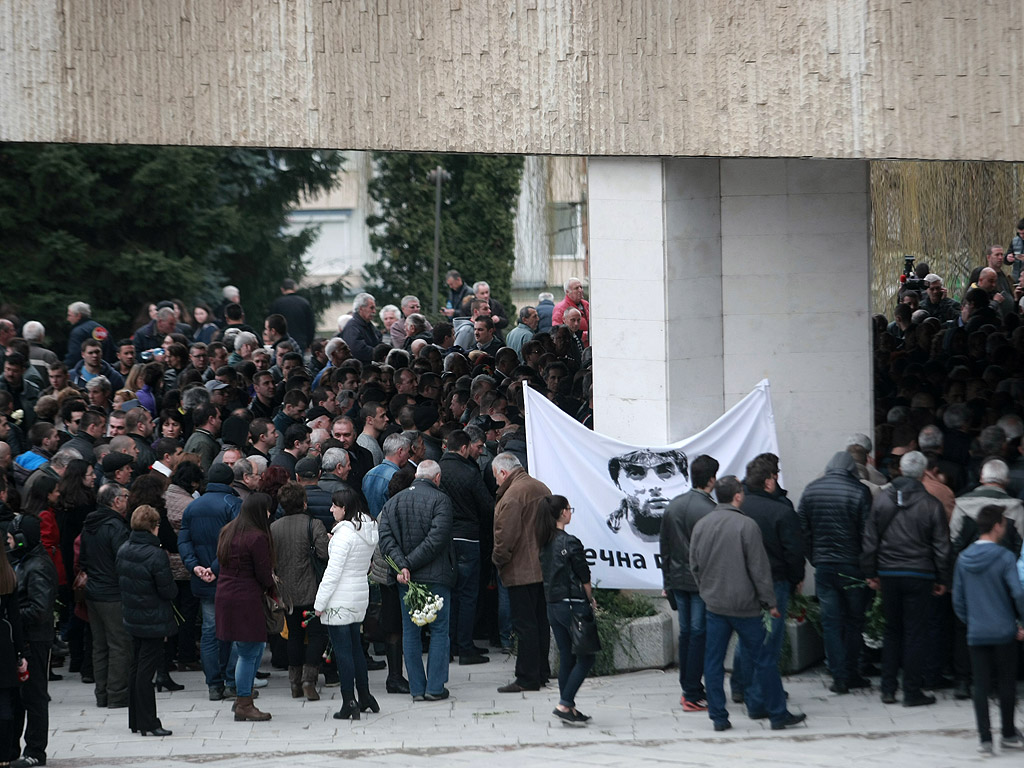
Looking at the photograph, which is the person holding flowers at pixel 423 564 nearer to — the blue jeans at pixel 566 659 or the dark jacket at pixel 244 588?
the dark jacket at pixel 244 588

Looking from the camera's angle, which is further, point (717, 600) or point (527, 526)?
point (527, 526)

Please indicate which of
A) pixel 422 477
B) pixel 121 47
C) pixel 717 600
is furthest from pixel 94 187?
pixel 717 600

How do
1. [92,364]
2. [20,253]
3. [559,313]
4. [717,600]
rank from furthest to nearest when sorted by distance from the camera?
[20,253], [559,313], [92,364], [717,600]

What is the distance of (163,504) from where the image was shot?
11570 mm

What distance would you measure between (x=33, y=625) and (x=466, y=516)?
3.62 m

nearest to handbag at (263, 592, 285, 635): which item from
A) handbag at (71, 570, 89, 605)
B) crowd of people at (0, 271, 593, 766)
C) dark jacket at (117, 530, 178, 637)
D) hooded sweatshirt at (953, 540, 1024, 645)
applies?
crowd of people at (0, 271, 593, 766)

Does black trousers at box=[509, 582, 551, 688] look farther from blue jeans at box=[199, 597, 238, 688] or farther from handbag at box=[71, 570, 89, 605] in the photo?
handbag at box=[71, 570, 89, 605]

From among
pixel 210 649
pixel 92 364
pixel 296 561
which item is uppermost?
pixel 92 364

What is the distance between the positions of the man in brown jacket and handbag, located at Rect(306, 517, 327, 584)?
1.26 meters

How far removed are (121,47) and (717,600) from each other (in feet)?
20.0

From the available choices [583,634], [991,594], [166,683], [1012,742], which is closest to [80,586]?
[166,683]

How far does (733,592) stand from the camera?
10102mm

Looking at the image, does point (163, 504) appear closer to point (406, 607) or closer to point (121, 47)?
point (406, 607)

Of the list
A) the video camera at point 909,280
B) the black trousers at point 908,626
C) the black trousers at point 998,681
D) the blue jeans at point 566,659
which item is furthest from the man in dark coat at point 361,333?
the black trousers at point 998,681
